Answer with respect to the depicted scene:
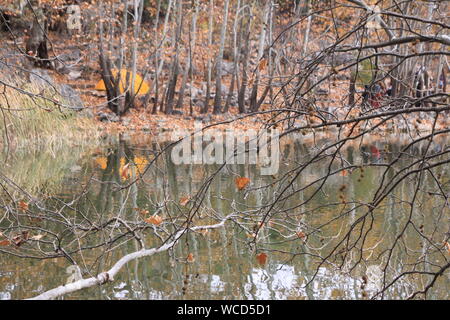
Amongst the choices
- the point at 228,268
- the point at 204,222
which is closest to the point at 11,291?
the point at 228,268

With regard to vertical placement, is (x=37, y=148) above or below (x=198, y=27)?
below

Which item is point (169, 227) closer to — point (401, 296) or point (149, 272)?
point (149, 272)

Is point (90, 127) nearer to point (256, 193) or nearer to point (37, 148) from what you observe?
point (37, 148)

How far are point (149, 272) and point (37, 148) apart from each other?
9070 mm

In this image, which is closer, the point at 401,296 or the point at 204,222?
the point at 401,296

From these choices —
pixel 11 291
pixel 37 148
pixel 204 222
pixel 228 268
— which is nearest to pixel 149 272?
pixel 228 268

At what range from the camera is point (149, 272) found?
5.89 metres

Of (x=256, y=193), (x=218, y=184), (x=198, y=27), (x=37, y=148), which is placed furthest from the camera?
(x=198, y=27)

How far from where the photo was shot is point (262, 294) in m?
5.51

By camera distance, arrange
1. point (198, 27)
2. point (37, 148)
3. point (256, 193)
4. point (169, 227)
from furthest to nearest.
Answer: point (198, 27) → point (37, 148) → point (256, 193) → point (169, 227)
